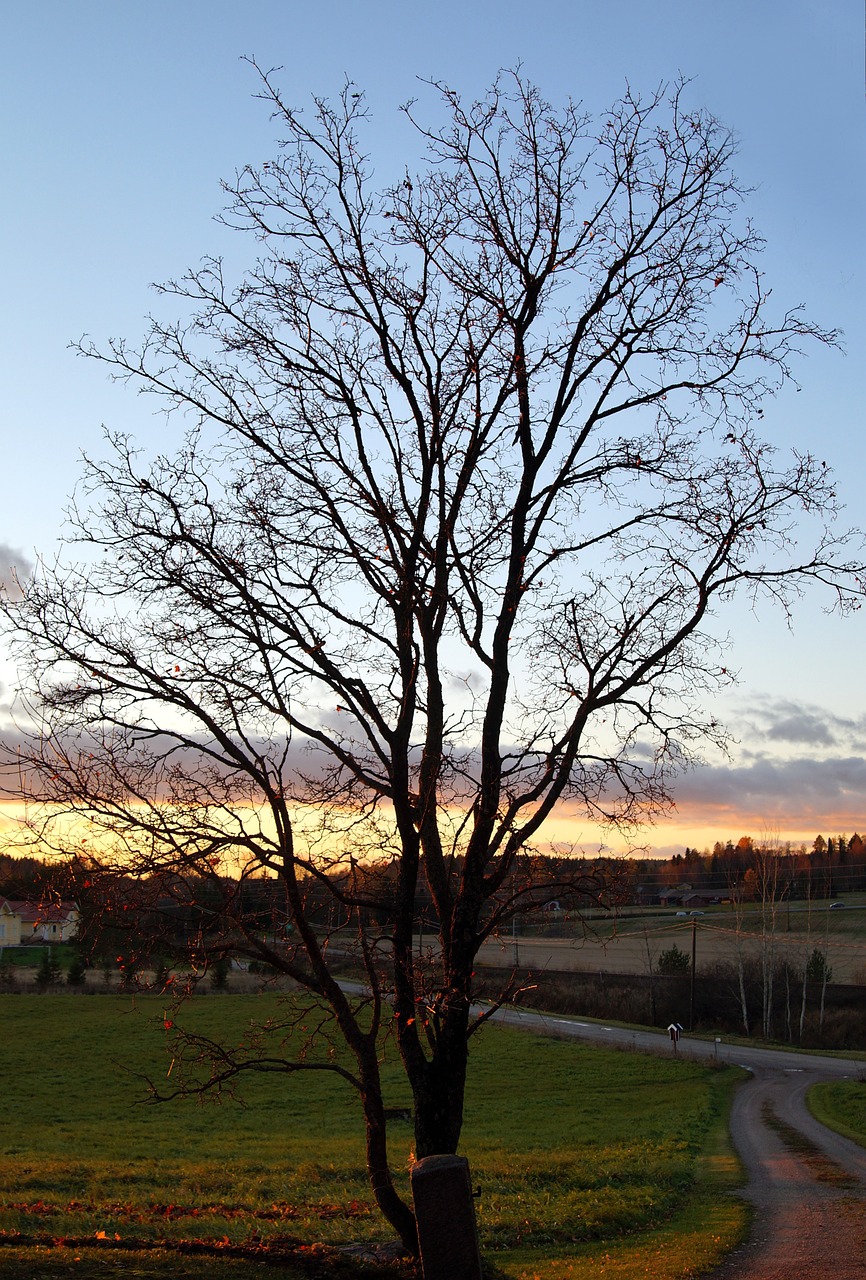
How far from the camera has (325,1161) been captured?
20906 millimetres

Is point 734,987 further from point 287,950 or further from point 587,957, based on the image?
point 287,950

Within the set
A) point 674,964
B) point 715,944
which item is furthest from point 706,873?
point 674,964

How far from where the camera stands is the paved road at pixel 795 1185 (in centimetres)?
979

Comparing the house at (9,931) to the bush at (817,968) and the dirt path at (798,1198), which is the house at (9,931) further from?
the dirt path at (798,1198)

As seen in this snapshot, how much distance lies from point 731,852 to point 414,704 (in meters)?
72.6

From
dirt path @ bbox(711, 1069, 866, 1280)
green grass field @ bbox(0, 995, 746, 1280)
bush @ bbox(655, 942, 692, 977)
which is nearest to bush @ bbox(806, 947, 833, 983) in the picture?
bush @ bbox(655, 942, 692, 977)

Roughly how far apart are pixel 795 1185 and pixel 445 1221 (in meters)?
10.7

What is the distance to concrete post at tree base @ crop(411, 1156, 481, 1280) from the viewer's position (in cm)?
744

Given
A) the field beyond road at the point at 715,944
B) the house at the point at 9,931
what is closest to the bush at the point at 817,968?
the field beyond road at the point at 715,944

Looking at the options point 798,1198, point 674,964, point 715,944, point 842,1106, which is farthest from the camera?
point 715,944

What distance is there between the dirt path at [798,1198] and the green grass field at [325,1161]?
432 millimetres

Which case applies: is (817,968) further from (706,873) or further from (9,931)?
(9,931)

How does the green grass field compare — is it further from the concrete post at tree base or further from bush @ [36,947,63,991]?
bush @ [36,947,63,991]

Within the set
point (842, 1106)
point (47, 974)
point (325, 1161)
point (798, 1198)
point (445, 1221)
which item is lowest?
point (47, 974)
